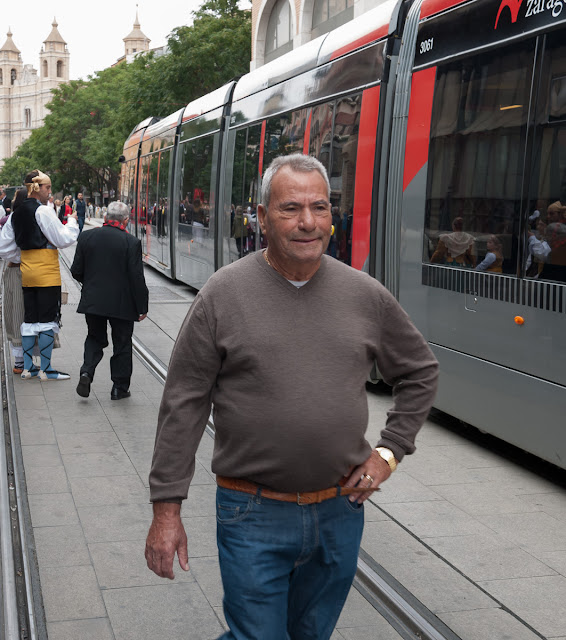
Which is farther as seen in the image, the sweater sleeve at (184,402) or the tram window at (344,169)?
the tram window at (344,169)

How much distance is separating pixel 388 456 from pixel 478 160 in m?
4.17

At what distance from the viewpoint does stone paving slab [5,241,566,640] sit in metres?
3.90

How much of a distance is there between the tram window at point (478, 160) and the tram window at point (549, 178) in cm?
16

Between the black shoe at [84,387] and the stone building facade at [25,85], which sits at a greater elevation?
the stone building facade at [25,85]

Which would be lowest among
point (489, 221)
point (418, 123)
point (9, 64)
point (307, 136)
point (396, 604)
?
point (396, 604)

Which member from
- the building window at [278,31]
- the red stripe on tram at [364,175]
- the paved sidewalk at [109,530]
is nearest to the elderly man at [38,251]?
the paved sidewalk at [109,530]

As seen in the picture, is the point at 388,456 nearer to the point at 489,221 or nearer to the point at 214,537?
the point at 214,537

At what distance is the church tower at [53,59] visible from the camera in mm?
172500

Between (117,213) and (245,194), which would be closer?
(117,213)

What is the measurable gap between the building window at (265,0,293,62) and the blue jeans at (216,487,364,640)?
26819mm

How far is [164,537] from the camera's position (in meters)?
2.48

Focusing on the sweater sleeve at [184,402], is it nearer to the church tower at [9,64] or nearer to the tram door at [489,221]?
the tram door at [489,221]

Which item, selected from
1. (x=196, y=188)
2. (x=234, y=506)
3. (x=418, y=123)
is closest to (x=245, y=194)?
Result: (x=196, y=188)

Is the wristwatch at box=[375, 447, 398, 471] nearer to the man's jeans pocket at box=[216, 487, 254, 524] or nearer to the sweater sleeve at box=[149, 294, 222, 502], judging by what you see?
the man's jeans pocket at box=[216, 487, 254, 524]
